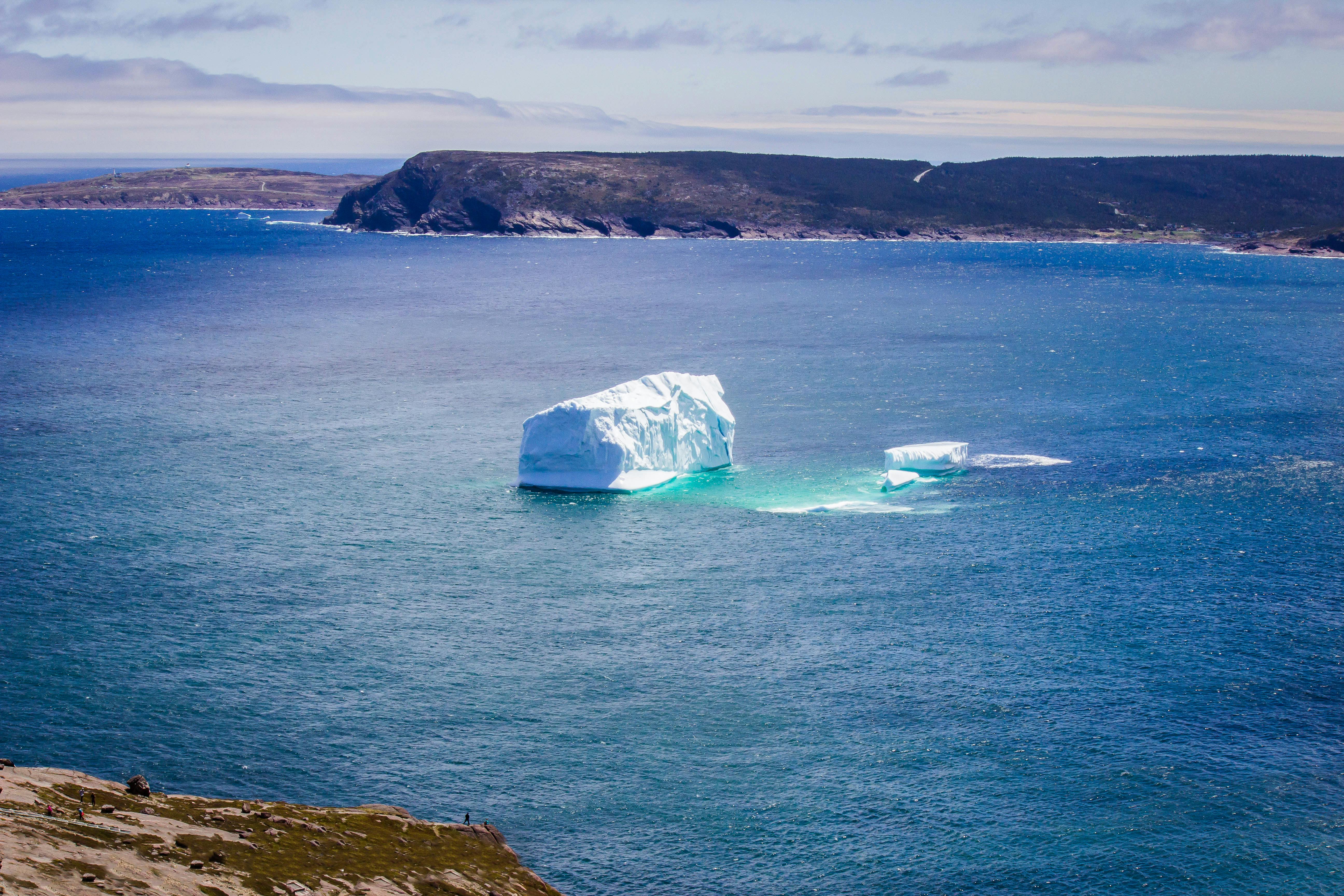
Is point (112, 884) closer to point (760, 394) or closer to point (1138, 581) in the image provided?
point (1138, 581)

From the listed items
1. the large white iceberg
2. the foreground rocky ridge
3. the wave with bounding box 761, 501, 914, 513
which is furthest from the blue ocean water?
the foreground rocky ridge

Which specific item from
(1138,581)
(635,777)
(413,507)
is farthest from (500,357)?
(635,777)

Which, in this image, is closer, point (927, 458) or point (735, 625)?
point (735, 625)

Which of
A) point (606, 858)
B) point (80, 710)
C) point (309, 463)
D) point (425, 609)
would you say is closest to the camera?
point (606, 858)

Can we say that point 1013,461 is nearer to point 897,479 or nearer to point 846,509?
point 897,479

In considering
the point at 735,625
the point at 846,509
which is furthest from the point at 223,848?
the point at 846,509

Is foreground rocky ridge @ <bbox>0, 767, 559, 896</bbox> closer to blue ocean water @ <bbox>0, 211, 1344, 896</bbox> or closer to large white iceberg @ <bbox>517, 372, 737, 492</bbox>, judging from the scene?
blue ocean water @ <bbox>0, 211, 1344, 896</bbox>
